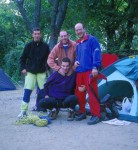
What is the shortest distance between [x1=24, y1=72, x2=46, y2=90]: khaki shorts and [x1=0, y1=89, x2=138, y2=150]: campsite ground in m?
0.69

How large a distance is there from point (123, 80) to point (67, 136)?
1.84 meters

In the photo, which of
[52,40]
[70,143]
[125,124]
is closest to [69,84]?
[125,124]

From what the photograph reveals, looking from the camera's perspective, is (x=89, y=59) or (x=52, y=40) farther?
(x=52, y=40)

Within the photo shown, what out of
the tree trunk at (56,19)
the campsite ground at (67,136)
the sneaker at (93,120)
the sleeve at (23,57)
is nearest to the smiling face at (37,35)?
the sleeve at (23,57)

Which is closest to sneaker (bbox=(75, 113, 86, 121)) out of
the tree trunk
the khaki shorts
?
the khaki shorts

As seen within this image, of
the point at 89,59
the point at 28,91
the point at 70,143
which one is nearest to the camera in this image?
the point at 70,143

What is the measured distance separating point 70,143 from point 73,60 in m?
1.93

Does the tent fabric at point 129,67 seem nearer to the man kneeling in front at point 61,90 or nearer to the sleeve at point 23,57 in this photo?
the man kneeling in front at point 61,90

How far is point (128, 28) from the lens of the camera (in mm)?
12883

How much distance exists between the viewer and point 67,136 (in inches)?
194

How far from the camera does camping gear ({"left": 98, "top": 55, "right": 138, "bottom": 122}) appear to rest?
19.1 feet

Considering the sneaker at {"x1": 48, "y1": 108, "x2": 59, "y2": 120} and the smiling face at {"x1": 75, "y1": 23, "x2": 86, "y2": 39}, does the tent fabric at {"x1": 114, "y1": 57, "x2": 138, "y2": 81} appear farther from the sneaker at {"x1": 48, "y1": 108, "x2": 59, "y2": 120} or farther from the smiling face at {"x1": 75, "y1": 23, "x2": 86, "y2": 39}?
the sneaker at {"x1": 48, "y1": 108, "x2": 59, "y2": 120}

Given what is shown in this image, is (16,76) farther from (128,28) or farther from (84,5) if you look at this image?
(128,28)

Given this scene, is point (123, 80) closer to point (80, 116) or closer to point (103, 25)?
point (80, 116)
